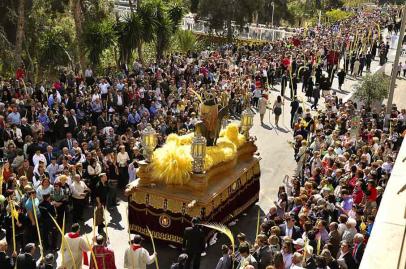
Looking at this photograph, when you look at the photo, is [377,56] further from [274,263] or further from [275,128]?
[274,263]

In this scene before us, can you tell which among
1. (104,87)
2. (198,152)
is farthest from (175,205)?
(104,87)

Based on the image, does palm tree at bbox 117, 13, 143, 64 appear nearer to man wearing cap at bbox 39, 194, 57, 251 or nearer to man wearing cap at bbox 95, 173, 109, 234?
man wearing cap at bbox 95, 173, 109, 234

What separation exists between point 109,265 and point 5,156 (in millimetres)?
5664

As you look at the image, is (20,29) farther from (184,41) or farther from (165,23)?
(184,41)

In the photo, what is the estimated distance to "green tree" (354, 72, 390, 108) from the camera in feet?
70.9

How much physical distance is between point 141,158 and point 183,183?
322cm

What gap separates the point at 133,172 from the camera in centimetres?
1429

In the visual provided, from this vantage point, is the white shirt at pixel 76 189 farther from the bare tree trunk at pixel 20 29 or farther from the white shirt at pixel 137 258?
the bare tree trunk at pixel 20 29

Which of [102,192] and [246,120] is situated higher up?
[246,120]

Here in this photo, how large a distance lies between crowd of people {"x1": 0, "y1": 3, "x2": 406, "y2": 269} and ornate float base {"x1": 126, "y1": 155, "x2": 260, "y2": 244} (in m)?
0.84

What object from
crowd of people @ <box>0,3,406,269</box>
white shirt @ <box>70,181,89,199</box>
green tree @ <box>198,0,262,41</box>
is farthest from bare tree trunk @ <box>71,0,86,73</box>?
green tree @ <box>198,0,262,41</box>

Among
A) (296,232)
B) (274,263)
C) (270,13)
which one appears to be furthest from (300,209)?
(270,13)

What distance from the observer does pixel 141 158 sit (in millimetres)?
14711

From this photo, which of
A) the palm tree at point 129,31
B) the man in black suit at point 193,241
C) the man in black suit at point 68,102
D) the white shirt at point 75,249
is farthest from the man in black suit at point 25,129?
the palm tree at point 129,31
